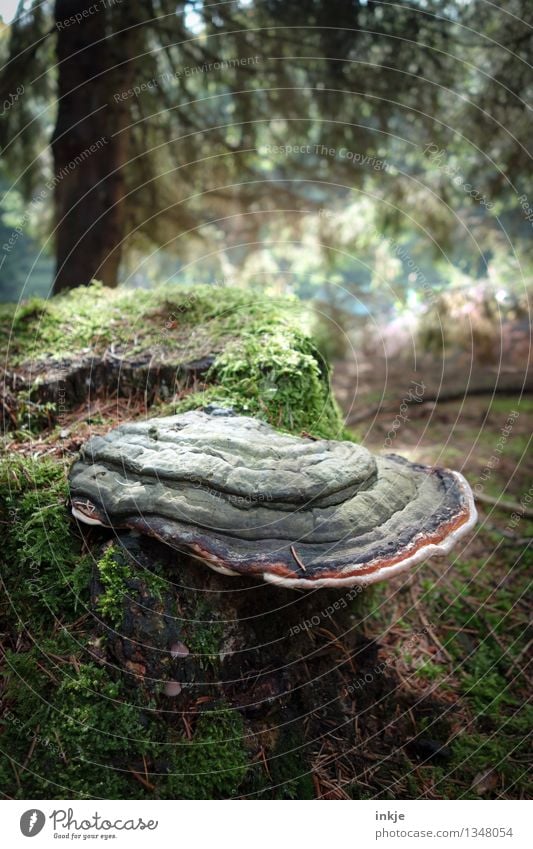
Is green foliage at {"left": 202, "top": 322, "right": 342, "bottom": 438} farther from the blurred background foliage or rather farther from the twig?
the blurred background foliage

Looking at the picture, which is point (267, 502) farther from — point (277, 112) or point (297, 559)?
point (277, 112)

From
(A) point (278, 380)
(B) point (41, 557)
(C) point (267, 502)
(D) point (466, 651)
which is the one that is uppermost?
(A) point (278, 380)

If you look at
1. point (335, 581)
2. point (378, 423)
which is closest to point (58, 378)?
point (335, 581)

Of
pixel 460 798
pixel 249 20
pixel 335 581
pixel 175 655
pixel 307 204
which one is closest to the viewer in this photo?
pixel 335 581

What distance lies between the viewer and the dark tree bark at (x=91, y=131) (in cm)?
550

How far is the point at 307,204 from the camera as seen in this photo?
29.7ft

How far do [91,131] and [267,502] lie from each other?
A: 5621mm

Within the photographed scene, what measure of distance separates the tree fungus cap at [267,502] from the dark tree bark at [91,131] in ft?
14.1

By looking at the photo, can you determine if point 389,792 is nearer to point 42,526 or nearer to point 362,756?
point 362,756

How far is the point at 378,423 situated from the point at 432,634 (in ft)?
10.5

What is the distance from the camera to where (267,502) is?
178 centimetres

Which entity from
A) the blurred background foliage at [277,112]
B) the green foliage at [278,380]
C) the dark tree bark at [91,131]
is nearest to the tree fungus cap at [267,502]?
the green foliage at [278,380]

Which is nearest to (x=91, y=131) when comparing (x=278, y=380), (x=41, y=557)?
(x=278, y=380)
